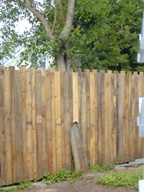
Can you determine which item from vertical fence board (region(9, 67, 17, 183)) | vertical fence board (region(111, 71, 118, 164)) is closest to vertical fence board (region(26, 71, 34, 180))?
vertical fence board (region(9, 67, 17, 183))

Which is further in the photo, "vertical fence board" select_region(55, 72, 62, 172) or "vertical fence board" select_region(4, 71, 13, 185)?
"vertical fence board" select_region(55, 72, 62, 172)

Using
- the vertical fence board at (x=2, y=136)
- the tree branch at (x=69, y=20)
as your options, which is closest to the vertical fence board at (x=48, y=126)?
the vertical fence board at (x=2, y=136)

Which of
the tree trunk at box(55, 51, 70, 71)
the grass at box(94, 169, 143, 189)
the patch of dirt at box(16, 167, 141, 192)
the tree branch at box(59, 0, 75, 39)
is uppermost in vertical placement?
the tree branch at box(59, 0, 75, 39)

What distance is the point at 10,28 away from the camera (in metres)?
10.3

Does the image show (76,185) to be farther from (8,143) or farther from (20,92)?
(20,92)

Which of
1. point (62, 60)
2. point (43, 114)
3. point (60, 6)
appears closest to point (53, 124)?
point (43, 114)

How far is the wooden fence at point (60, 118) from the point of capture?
13.4 feet

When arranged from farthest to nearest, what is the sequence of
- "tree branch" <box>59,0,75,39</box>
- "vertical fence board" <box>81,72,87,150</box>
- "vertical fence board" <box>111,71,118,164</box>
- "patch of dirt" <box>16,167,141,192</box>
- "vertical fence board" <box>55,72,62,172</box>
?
1. "tree branch" <box>59,0,75,39</box>
2. "vertical fence board" <box>111,71,118,164</box>
3. "vertical fence board" <box>81,72,87,150</box>
4. "vertical fence board" <box>55,72,62,172</box>
5. "patch of dirt" <box>16,167,141,192</box>

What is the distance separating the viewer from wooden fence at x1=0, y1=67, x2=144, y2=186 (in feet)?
13.4

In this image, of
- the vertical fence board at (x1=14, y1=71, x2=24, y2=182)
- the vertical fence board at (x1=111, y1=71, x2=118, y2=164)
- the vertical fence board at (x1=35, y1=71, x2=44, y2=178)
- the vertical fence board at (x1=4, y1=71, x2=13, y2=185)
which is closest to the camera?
the vertical fence board at (x1=4, y1=71, x2=13, y2=185)

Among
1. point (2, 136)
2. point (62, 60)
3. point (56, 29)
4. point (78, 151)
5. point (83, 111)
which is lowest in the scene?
point (78, 151)

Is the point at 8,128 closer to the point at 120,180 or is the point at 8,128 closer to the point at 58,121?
the point at 58,121

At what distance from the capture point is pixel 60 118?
4.61 meters

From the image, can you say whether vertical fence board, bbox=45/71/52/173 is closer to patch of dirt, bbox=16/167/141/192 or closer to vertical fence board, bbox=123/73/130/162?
patch of dirt, bbox=16/167/141/192
